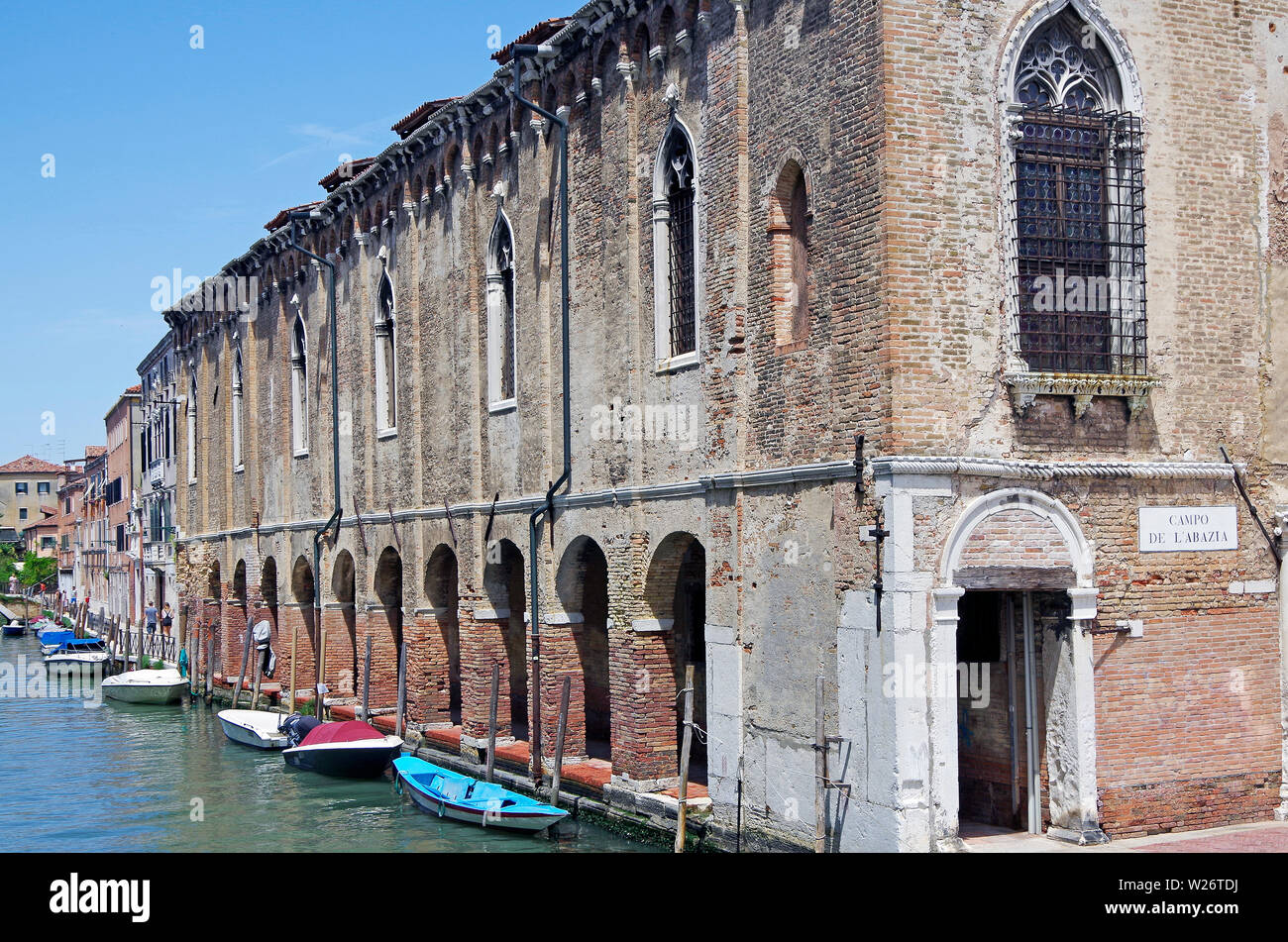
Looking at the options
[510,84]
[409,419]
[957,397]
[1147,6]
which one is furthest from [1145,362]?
[409,419]

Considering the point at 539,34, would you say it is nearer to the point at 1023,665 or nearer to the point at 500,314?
the point at 500,314

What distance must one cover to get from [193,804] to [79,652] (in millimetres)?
34888

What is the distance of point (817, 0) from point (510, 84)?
7643 millimetres

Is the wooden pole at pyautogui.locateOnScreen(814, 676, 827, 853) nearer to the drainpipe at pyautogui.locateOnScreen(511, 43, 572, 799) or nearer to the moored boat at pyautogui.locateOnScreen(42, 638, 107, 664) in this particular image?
the drainpipe at pyautogui.locateOnScreen(511, 43, 572, 799)

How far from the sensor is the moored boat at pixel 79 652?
162 ft

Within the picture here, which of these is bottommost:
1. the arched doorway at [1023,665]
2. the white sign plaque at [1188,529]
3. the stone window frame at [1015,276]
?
the arched doorway at [1023,665]

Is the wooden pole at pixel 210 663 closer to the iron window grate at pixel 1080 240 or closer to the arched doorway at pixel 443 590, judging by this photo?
the arched doorway at pixel 443 590

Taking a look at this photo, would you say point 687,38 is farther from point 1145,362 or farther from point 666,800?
point 666,800

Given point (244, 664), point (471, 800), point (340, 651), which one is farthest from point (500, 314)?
point (244, 664)

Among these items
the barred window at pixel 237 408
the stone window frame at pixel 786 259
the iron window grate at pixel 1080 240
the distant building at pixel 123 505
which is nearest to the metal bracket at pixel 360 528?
the barred window at pixel 237 408

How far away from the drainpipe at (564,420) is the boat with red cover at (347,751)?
13.4 ft

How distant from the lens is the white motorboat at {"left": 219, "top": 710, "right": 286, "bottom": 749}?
89.7ft

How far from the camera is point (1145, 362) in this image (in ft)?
44.6

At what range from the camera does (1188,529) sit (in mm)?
13641
